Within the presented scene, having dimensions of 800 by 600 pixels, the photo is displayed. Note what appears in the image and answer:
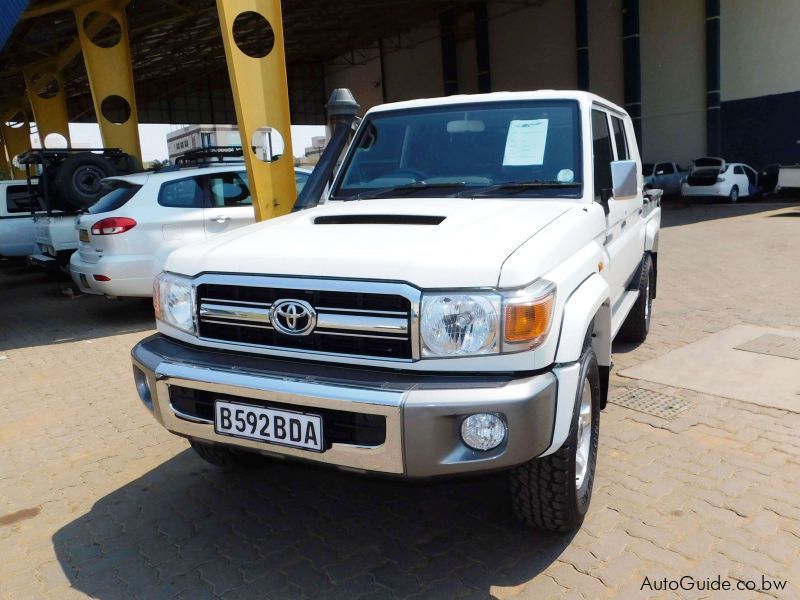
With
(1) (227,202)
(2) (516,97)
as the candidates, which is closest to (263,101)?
(1) (227,202)

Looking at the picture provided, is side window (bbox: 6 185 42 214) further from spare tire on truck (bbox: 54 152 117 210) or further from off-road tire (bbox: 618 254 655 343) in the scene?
off-road tire (bbox: 618 254 655 343)

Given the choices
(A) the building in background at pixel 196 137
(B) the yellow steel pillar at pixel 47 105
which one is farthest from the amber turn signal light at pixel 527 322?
(A) the building in background at pixel 196 137

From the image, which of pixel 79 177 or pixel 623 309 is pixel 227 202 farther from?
pixel 623 309

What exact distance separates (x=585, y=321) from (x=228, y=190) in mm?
6404

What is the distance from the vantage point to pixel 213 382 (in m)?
2.62

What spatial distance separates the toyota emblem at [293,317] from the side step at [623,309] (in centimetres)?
208

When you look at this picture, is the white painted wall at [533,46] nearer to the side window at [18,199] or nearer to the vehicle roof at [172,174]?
the side window at [18,199]

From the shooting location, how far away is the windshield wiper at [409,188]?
12.0ft

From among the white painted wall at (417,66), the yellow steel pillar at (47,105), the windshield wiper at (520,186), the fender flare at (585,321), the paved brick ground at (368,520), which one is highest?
the white painted wall at (417,66)

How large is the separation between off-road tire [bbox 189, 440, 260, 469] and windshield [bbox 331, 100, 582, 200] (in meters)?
1.57

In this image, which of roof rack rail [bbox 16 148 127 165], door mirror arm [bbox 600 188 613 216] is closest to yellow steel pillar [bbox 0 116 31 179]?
roof rack rail [bbox 16 148 127 165]

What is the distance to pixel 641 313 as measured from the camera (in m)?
5.62

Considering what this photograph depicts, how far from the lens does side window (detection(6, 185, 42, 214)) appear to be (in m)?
11.3

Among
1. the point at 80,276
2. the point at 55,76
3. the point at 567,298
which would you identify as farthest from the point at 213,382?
the point at 55,76
